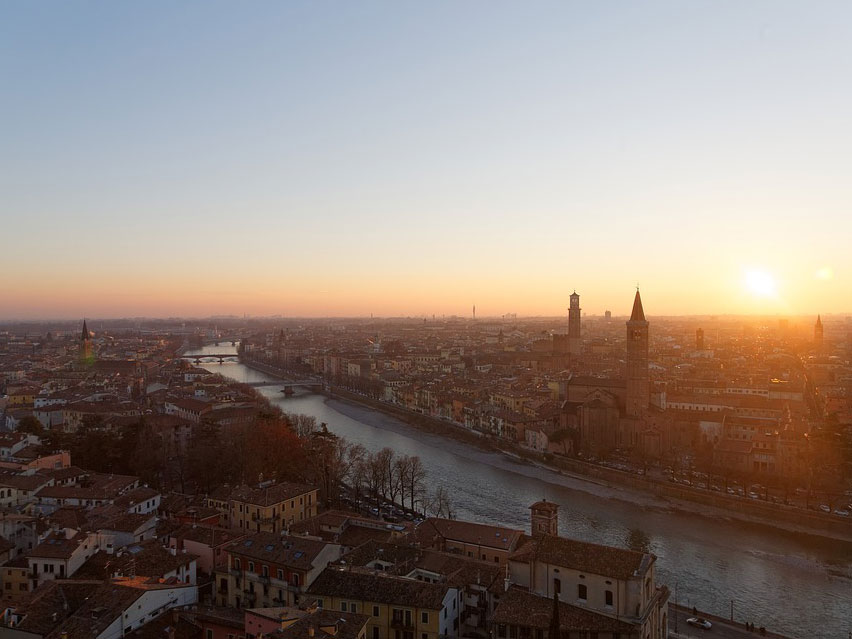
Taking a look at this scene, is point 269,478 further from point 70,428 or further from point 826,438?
point 826,438

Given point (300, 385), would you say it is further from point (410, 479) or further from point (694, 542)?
point (694, 542)

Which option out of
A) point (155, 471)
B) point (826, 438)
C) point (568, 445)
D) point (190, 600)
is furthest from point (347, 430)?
point (190, 600)

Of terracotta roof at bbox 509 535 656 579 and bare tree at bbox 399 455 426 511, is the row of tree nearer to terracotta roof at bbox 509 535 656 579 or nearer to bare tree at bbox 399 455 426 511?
bare tree at bbox 399 455 426 511

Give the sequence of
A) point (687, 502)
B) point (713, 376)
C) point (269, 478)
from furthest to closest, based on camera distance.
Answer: point (713, 376) < point (687, 502) < point (269, 478)

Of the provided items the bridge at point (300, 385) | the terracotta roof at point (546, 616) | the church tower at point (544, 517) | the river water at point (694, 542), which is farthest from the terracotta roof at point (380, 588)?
the bridge at point (300, 385)

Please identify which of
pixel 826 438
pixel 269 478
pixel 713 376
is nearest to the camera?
pixel 269 478
